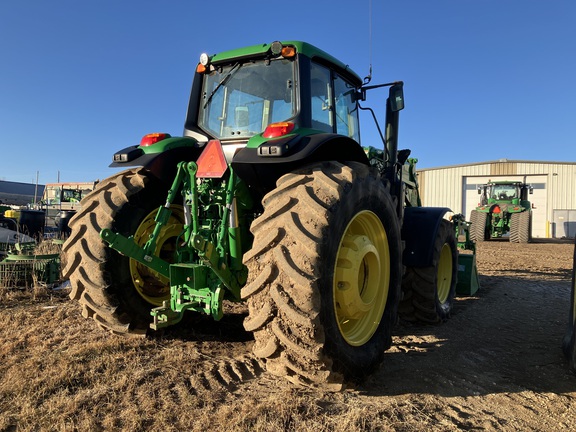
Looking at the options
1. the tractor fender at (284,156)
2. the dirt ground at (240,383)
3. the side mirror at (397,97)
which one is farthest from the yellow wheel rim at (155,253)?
the side mirror at (397,97)

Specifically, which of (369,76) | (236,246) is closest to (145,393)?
(236,246)

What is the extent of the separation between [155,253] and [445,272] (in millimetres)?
3896

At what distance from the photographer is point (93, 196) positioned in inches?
135

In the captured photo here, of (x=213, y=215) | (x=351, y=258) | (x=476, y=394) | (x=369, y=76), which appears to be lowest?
(x=476, y=394)

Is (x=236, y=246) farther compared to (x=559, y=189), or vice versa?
(x=559, y=189)

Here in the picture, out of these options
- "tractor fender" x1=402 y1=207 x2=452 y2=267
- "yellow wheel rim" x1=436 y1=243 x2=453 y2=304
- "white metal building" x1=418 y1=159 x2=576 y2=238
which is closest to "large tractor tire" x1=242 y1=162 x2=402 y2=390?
"tractor fender" x1=402 y1=207 x2=452 y2=267

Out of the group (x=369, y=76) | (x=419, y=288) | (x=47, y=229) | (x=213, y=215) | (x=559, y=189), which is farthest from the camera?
(x=559, y=189)

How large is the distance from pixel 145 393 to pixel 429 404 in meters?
1.75

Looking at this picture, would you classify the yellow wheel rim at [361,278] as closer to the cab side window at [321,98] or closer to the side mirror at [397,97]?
the cab side window at [321,98]

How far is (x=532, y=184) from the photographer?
26.4 metres

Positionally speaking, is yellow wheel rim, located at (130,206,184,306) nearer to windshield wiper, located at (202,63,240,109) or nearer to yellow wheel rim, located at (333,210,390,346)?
windshield wiper, located at (202,63,240,109)

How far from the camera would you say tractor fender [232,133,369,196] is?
8.66ft

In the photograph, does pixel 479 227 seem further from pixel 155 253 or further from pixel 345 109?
pixel 155 253

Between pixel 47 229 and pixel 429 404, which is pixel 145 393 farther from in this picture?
pixel 47 229
